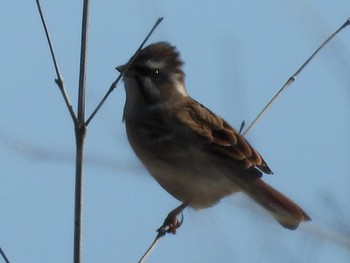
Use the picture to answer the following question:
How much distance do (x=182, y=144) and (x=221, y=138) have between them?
318 mm

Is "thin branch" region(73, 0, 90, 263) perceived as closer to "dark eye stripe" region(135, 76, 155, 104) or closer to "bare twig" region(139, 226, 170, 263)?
"bare twig" region(139, 226, 170, 263)

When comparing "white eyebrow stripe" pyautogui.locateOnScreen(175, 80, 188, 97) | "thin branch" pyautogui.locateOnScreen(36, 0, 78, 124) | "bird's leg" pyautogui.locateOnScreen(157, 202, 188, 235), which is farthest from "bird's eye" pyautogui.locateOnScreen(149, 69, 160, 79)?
"thin branch" pyautogui.locateOnScreen(36, 0, 78, 124)

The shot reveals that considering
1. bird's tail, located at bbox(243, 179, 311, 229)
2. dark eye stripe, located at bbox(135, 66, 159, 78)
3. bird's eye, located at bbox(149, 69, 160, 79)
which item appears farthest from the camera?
bird's eye, located at bbox(149, 69, 160, 79)

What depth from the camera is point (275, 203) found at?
3.95 m

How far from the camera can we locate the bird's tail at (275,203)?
144 inches

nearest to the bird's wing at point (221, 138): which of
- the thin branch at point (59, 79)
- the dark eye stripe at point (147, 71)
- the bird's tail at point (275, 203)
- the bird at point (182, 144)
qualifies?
the bird at point (182, 144)

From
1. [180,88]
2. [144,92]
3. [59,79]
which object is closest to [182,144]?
[144,92]

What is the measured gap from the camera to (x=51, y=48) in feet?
10.00

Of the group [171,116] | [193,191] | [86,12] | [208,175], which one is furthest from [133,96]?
[86,12]

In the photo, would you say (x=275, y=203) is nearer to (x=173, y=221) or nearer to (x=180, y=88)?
(x=173, y=221)

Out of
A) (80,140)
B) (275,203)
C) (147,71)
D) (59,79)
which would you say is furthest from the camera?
(147,71)

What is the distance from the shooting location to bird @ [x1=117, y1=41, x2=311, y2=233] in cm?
394

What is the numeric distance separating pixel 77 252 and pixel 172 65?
2257 mm

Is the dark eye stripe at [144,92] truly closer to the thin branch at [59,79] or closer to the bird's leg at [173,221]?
the bird's leg at [173,221]
